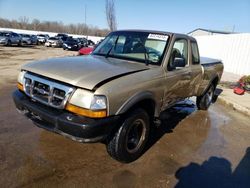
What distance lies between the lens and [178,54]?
473 cm

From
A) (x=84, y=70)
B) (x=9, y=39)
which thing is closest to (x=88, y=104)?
(x=84, y=70)

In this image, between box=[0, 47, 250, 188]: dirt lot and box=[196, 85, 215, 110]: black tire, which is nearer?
box=[0, 47, 250, 188]: dirt lot

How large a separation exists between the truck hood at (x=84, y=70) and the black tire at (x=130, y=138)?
68 centimetres

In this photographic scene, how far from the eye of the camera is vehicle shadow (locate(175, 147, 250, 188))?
3.39 m

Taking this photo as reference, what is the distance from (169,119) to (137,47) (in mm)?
2387

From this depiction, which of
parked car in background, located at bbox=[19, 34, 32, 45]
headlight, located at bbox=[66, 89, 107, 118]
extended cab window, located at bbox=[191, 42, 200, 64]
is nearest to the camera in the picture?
headlight, located at bbox=[66, 89, 107, 118]

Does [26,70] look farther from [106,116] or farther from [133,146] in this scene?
[133,146]

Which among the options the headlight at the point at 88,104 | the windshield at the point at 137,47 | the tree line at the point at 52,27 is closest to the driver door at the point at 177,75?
the windshield at the point at 137,47

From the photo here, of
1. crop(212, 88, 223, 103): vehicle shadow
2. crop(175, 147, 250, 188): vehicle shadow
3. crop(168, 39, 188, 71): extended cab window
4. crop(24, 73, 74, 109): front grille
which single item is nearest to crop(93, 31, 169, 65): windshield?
crop(168, 39, 188, 71): extended cab window

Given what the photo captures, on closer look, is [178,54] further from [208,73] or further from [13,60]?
[13,60]

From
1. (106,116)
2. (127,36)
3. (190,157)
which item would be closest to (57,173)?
(106,116)

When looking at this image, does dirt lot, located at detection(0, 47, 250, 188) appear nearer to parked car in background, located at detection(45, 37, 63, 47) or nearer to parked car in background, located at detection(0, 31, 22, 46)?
parked car in background, located at detection(0, 31, 22, 46)

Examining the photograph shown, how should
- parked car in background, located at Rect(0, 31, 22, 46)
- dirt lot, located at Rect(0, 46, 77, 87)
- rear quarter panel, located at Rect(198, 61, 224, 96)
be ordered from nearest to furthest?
rear quarter panel, located at Rect(198, 61, 224, 96) < dirt lot, located at Rect(0, 46, 77, 87) < parked car in background, located at Rect(0, 31, 22, 46)

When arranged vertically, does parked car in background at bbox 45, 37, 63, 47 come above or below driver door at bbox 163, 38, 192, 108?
below
